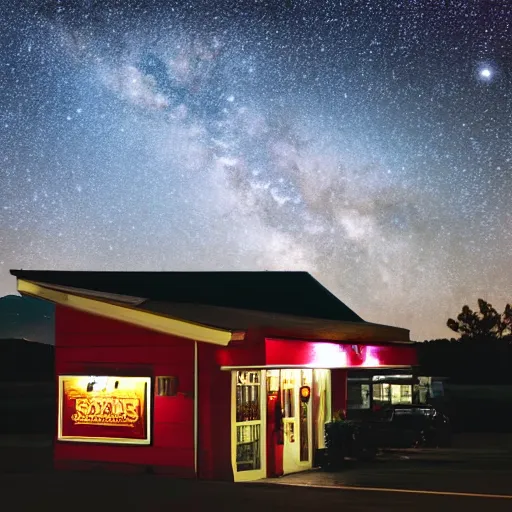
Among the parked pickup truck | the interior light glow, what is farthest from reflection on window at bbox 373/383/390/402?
the interior light glow

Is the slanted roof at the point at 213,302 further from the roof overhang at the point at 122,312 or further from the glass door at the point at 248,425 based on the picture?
the glass door at the point at 248,425

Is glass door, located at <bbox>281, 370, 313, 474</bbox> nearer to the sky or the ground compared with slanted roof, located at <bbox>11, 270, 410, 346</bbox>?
nearer to the ground

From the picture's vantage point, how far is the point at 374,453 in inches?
875

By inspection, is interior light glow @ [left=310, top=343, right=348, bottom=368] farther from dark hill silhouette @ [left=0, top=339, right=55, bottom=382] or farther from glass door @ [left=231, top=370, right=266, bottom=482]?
dark hill silhouette @ [left=0, top=339, right=55, bottom=382]

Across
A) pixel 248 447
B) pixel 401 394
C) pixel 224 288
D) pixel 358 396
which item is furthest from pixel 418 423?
pixel 248 447

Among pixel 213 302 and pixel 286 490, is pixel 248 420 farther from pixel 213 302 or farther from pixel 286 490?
pixel 213 302

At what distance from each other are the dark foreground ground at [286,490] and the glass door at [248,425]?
57 cm

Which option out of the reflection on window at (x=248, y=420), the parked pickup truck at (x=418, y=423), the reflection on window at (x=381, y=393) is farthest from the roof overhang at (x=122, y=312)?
the reflection on window at (x=381, y=393)

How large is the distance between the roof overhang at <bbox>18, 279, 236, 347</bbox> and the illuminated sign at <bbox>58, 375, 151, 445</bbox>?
3.96ft

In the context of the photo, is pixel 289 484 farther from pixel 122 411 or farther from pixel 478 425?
pixel 478 425

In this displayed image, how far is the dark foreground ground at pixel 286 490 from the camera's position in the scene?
46.6 feet

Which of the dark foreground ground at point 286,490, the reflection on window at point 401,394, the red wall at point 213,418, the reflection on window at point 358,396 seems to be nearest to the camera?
the dark foreground ground at point 286,490

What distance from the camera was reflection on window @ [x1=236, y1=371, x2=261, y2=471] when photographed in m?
18.2

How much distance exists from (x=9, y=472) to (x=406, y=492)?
25.7 feet
